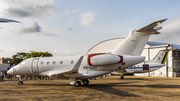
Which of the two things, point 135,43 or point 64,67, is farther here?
point 64,67

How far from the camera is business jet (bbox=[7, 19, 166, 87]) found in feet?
43.7

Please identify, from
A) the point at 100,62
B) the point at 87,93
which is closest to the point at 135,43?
the point at 100,62

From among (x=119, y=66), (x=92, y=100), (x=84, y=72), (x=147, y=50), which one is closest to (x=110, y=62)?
(x=119, y=66)

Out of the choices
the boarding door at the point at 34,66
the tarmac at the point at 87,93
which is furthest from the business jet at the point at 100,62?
the tarmac at the point at 87,93

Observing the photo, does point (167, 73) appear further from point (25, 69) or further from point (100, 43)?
point (25, 69)

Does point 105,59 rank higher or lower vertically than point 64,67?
higher

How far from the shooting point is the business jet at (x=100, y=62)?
1333cm

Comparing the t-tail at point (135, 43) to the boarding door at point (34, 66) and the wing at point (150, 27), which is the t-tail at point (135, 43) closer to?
the wing at point (150, 27)

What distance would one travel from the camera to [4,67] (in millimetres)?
39281

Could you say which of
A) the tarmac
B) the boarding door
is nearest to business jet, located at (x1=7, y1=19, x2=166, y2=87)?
the boarding door

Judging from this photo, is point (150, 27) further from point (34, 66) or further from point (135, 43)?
point (34, 66)

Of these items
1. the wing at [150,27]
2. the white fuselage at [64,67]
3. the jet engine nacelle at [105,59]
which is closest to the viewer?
the wing at [150,27]

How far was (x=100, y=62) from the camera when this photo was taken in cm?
1351

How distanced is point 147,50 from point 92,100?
3472cm
